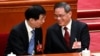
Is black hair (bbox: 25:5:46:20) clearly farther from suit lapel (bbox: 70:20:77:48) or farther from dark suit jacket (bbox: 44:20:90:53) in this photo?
suit lapel (bbox: 70:20:77:48)

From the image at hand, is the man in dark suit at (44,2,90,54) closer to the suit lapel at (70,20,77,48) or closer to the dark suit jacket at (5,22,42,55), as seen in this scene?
the suit lapel at (70,20,77,48)

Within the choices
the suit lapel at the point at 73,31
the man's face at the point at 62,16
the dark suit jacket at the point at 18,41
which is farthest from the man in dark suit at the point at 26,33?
the suit lapel at the point at 73,31

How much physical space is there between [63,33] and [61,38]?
6 cm

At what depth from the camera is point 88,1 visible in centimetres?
599

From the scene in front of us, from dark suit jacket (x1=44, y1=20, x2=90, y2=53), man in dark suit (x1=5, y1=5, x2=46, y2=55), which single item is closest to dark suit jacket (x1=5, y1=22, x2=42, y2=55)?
man in dark suit (x1=5, y1=5, x2=46, y2=55)

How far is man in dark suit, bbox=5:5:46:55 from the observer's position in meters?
2.93

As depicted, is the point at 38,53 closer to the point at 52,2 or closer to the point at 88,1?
the point at 52,2

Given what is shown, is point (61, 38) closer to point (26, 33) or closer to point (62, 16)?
point (62, 16)

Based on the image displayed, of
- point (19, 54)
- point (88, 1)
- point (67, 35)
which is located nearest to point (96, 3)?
point (88, 1)

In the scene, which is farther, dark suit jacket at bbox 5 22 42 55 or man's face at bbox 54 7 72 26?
man's face at bbox 54 7 72 26

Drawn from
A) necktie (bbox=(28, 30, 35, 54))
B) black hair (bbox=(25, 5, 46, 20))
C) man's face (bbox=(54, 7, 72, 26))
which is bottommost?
necktie (bbox=(28, 30, 35, 54))

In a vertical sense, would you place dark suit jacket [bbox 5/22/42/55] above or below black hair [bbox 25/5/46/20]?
below

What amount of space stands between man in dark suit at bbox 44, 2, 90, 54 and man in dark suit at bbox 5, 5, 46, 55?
164 millimetres

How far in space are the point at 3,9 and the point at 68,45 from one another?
124cm
